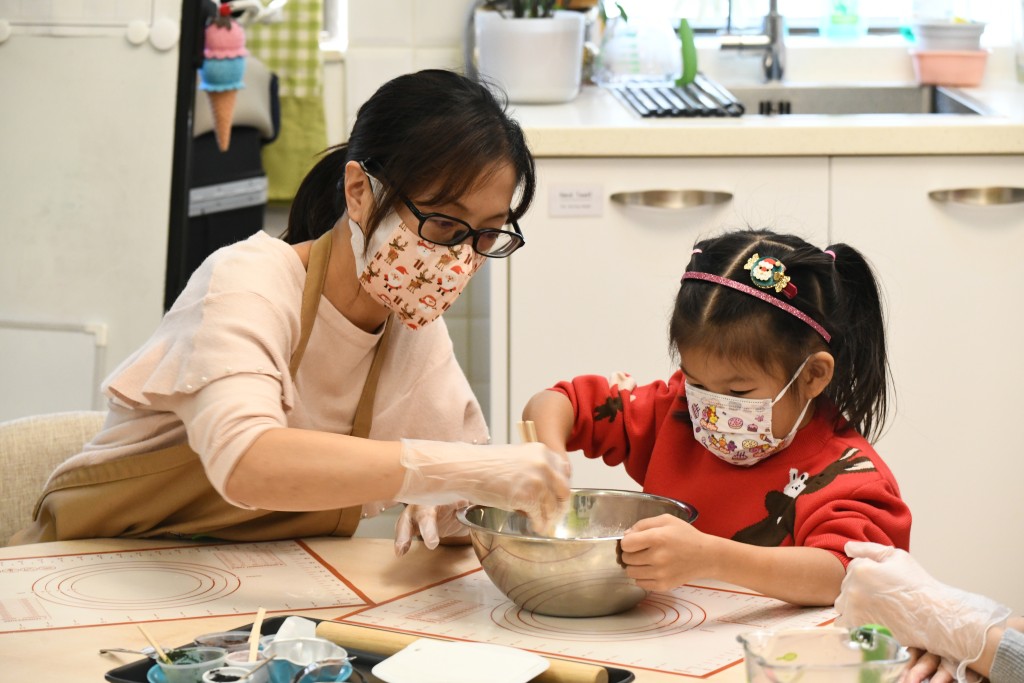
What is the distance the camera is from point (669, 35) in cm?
289

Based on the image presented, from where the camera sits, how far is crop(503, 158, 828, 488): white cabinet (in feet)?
7.65

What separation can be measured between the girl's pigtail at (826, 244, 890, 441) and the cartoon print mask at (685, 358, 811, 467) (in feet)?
0.19

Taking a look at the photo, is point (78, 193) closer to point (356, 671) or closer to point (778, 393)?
point (778, 393)

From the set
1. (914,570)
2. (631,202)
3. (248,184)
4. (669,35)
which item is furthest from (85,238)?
(914,570)

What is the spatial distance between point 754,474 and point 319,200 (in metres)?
0.63

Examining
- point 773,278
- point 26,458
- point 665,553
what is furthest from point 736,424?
point 26,458

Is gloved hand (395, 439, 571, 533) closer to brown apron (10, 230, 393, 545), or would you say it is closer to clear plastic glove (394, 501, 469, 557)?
clear plastic glove (394, 501, 469, 557)

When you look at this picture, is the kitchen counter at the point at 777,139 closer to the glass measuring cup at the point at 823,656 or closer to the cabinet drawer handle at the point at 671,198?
the cabinet drawer handle at the point at 671,198

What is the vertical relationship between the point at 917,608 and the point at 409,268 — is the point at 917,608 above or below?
below

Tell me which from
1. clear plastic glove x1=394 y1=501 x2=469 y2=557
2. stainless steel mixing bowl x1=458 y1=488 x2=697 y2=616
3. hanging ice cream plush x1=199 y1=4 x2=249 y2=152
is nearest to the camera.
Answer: stainless steel mixing bowl x1=458 y1=488 x2=697 y2=616

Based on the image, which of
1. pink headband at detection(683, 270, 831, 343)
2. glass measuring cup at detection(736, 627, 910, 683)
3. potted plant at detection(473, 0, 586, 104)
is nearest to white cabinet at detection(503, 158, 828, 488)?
potted plant at detection(473, 0, 586, 104)

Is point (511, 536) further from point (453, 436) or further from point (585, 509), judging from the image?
point (453, 436)

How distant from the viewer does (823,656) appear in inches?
31.1

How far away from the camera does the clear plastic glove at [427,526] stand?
4.21 feet
